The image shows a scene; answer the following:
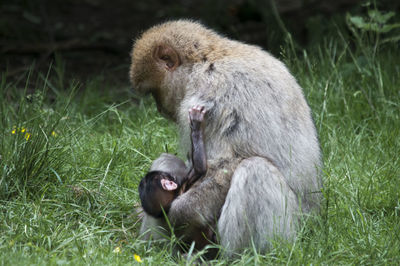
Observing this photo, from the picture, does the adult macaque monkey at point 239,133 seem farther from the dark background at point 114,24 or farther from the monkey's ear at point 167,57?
the dark background at point 114,24

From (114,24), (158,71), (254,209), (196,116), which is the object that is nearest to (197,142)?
(196,116)

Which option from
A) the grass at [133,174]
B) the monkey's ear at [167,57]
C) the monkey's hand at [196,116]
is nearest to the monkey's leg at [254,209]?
the grass at [133,174]

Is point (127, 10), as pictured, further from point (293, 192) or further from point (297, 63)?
point (293, 192)

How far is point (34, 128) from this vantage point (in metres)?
4.84

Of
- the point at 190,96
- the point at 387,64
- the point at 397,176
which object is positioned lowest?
the point at 397,176

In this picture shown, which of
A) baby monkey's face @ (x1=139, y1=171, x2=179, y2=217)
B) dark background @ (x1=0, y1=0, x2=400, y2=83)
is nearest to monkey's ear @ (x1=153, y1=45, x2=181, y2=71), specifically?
baby monkey's face @ (x1=139, y1=171, x2=179, y2=217)

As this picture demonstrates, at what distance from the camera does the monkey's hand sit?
13.8ft

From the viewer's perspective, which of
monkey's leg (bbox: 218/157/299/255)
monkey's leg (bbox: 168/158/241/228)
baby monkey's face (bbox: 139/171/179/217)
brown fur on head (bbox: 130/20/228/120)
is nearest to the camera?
monkey's leg (bbox: 218/157/299/255)

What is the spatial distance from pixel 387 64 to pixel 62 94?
367 centimetres

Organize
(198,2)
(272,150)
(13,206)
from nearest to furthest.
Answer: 1. (272,150)
2. (13,206)
3. (198,2)

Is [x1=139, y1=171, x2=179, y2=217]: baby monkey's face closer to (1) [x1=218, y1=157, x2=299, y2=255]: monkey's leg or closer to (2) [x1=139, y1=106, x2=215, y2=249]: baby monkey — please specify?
(2) [x1=139, y1=106, x2=215, y2=249]: baby monkey

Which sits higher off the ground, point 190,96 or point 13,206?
point 190,96

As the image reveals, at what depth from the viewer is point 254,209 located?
3.99 metres

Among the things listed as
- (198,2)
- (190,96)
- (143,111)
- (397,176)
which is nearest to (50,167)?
(190,96)
